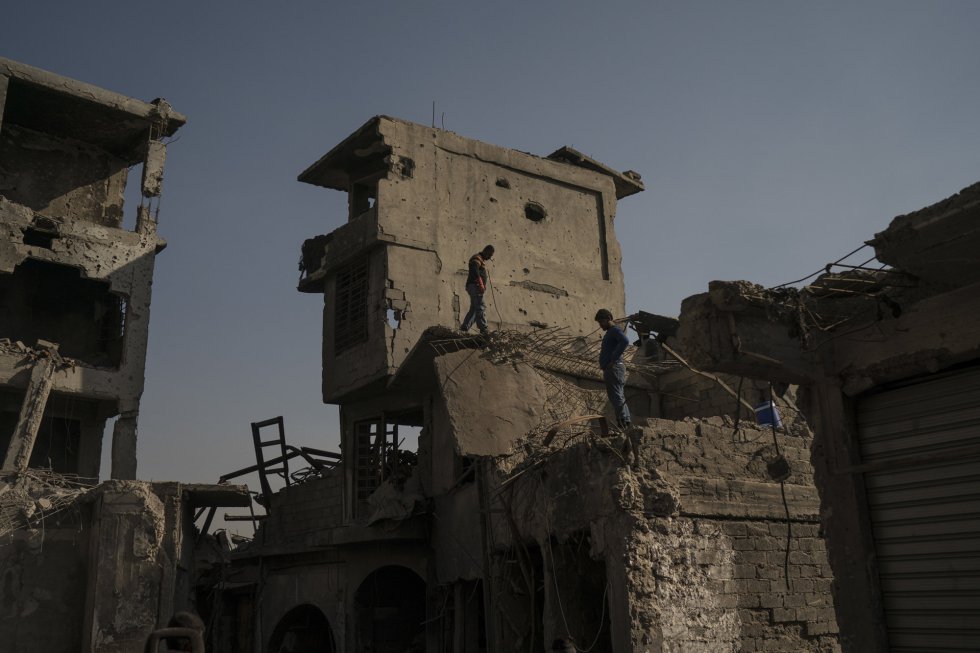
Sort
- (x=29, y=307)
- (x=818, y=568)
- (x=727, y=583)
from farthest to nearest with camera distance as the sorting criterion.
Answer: (x=29, y=307)
(x=818, y=568)
(x=727, y=583)

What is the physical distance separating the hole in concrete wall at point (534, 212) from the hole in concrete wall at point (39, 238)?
10516 millimetres

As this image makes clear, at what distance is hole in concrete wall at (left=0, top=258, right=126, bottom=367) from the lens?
20781mm

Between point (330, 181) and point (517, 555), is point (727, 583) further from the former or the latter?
point (330, 181)

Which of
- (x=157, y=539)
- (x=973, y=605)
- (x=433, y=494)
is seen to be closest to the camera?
(x=973, y=605)

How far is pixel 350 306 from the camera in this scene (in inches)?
774

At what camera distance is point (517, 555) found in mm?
11844

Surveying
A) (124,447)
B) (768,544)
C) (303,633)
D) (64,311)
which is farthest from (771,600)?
(64,311)

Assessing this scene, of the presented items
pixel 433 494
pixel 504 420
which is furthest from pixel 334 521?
pixel 504 420

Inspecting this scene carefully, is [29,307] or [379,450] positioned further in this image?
[29,307]

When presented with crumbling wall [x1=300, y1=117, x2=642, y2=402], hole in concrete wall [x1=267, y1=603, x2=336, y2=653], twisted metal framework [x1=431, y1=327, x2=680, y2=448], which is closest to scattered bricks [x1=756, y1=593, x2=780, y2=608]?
twisted metal framework [x1=431, y1=327, x2=680, y2=448]

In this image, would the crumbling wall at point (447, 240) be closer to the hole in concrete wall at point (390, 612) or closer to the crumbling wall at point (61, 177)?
the hole in concrete wall at point (390, 612)

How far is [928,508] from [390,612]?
13441mm

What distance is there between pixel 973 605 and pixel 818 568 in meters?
4.68

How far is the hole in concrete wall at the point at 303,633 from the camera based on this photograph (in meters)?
19.2
